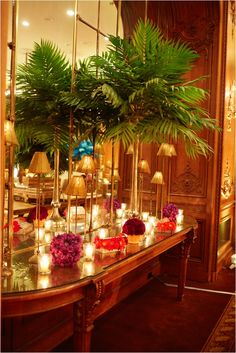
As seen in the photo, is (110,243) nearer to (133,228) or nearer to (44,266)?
(133,228)

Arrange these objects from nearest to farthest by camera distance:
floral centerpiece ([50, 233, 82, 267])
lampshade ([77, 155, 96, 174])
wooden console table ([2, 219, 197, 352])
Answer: wooden console table ([2, 219, 197, 352]) → floral centerpiece ([50, 233, 82, 267]) → lampshade ([77, 155, 96, 174])

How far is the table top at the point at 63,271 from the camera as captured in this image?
1676 mm

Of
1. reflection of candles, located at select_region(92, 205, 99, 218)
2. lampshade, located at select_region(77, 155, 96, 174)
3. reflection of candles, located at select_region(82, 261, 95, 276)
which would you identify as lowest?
reflection of candles, located at select_region(82, 261, 95, 276)

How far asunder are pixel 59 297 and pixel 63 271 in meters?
0.19

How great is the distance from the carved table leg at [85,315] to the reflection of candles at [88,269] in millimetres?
67

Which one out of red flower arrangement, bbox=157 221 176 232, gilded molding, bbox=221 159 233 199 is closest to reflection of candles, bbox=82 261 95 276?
red flower arrangement, bbox=157 221 176 232

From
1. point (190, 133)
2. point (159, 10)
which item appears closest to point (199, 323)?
point (190, 133)

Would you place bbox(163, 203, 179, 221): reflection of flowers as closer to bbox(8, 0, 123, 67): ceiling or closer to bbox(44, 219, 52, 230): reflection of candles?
bbox(44, 219, 52, 230): reflection of candles

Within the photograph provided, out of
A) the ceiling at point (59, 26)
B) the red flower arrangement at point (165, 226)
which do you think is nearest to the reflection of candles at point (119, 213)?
the red flower arrangement at point (165, 226)

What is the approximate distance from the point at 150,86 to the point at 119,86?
22cm

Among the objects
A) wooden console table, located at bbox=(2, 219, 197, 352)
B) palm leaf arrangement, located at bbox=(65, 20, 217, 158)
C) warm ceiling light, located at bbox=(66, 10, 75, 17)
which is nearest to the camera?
wooden console table, located at bbox=(2, 219, 197, 352)

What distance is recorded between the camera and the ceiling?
256 cm

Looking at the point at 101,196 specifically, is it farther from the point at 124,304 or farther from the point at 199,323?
the point at 199,323

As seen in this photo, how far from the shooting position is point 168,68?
2.52 meters
